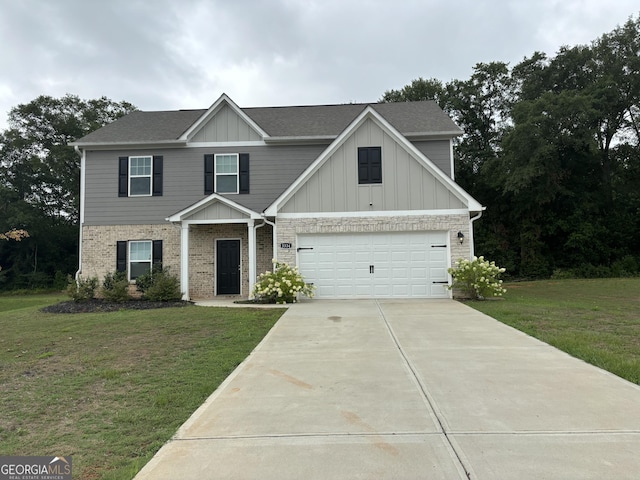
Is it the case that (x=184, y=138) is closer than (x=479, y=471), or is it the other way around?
(x=479, y=471)

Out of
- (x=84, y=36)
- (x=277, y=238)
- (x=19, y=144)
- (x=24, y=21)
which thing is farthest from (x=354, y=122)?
(x=19, y=144)

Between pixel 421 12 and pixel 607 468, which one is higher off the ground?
pixel 421 12

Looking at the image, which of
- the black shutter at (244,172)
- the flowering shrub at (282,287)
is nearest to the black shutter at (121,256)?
the black shutter at (244,172)

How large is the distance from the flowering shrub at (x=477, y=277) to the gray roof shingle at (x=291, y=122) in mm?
5565

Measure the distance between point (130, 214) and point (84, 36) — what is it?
653cm

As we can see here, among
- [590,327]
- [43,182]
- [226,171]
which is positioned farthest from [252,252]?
[43,182]

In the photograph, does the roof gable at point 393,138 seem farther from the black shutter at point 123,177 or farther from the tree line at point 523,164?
the tree line at point 523,164

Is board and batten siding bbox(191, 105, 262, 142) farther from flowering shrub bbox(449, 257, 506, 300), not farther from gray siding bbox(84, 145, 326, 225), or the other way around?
flowering shrub bbox(449, 257, 506, 300)

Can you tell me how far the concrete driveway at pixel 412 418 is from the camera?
118 inches

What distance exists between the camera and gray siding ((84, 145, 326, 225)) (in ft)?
51.6

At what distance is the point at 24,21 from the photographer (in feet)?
46.1

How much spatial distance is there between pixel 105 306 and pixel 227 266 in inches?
170

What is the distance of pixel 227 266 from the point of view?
51.5 feet

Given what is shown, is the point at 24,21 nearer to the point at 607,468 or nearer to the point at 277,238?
the point at 277,238
